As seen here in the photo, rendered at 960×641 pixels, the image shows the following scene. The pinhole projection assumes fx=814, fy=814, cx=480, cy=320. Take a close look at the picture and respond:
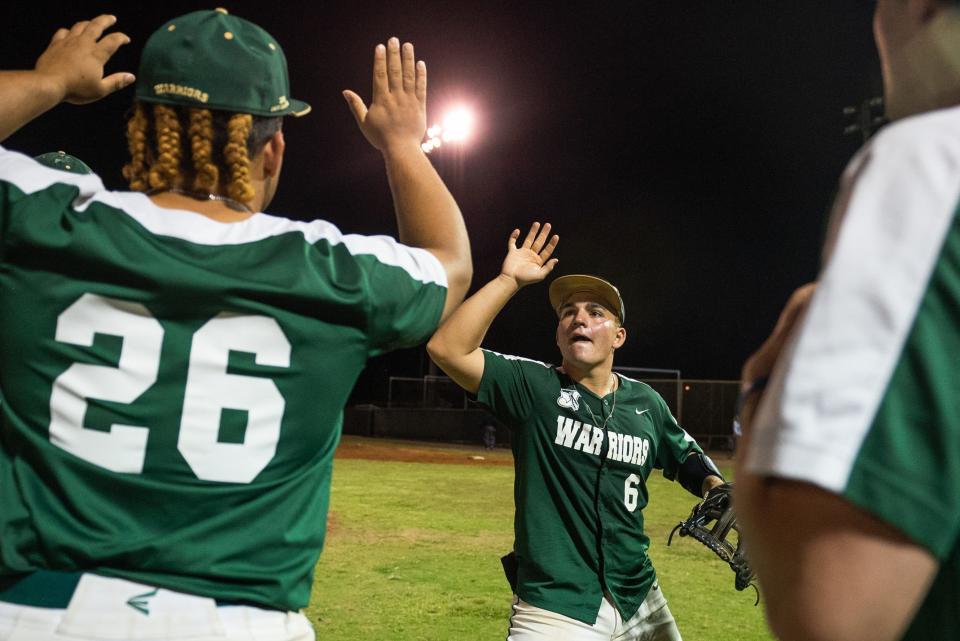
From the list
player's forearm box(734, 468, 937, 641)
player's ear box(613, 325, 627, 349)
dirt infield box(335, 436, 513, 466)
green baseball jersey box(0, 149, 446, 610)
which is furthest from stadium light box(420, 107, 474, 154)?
player's forearm box(734, 468, 937, 641)

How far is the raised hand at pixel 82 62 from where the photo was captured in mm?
1892

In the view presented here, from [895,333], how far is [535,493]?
135 inches

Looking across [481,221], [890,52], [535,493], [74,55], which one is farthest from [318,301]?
[481,221]

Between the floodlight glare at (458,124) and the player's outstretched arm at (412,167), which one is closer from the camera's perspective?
the player's outstretched arm at (412,167)

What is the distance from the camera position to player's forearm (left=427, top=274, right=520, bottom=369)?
3445mm

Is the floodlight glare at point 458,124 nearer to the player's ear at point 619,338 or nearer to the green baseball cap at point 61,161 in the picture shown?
the player's ear at point 619,338

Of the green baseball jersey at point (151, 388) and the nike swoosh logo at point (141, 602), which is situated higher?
the green baseball jersey at point (151, 388)

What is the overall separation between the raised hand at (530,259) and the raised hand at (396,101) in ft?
4.15

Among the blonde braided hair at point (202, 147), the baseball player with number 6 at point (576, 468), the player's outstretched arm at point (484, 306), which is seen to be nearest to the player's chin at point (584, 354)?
the baseball player with number 6 at point (576, 468)

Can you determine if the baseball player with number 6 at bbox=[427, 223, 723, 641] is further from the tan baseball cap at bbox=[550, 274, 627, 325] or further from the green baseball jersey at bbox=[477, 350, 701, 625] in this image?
the tan baseball cap at bbox=[550, 274, 627, 325]

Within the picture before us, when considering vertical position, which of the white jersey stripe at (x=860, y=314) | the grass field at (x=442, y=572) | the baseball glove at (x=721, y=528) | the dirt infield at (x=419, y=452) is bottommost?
the dirt infield at (x=419, y=452)

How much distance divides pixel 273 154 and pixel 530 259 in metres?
1.83

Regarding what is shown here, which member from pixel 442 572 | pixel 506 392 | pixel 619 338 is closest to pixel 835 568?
pixel 506 392

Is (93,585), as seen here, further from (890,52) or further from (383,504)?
(383,504)
